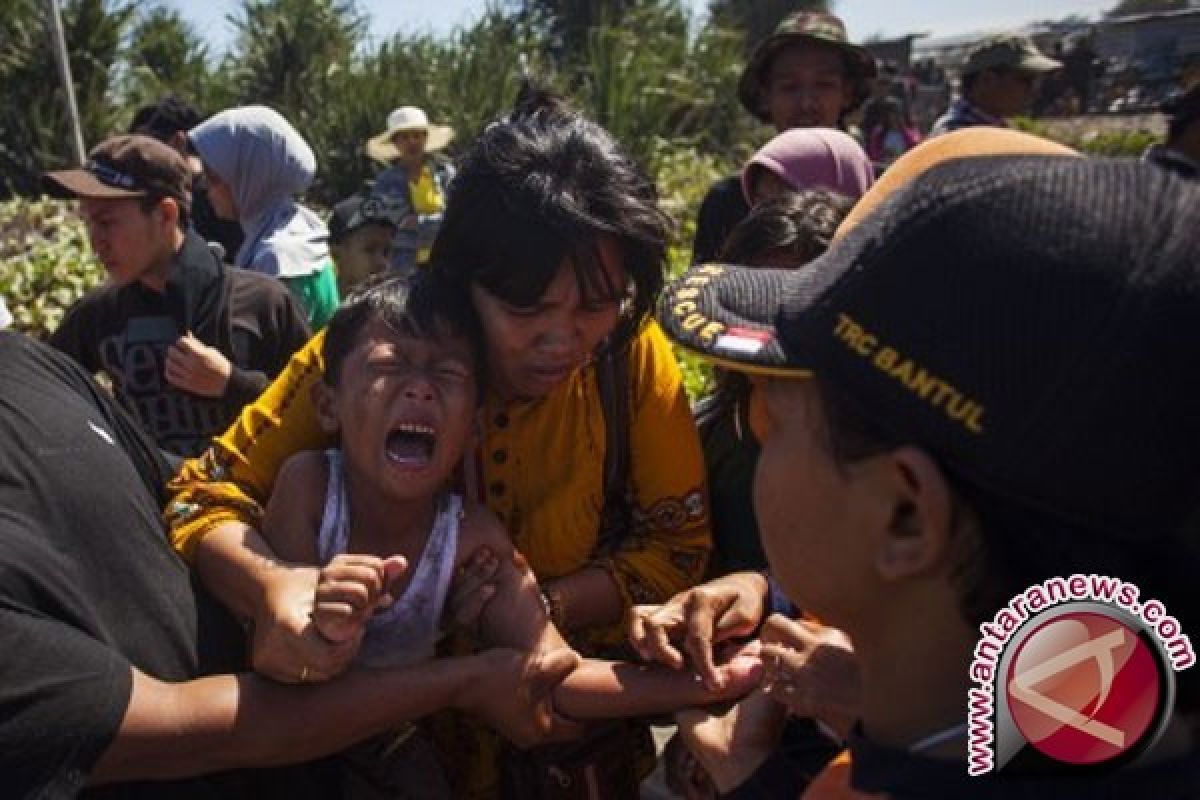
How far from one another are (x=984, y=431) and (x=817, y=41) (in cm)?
314

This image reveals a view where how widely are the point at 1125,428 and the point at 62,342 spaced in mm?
3056

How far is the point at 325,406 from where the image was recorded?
1.82 m

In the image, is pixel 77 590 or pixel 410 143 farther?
pixel 410 143

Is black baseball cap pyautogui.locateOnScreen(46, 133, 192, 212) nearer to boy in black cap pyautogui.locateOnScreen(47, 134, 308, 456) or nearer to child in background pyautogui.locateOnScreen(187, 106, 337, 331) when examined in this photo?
boy in black cap pyautogui.locateOnScreen(47, 134, 308, 456)

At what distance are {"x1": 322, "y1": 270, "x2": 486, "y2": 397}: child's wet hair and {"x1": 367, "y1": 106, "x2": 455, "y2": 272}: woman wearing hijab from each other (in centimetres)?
385

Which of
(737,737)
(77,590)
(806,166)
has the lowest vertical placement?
(737,737)

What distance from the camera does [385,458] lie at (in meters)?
1.69

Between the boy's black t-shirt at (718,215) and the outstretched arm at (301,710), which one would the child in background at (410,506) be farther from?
the boy's black t-shirt at (718,215)

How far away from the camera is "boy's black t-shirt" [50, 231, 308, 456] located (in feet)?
10.3

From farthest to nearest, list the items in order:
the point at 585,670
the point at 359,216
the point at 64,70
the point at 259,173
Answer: the point at 64,70 < the point at 359,216 < the point at 259,173 < the point at 585,670

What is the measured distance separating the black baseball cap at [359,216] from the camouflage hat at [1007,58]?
A: 3.30 m

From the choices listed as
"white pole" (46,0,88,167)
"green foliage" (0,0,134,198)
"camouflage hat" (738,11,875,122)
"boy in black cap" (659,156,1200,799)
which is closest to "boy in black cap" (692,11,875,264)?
"camouflage hat" (738,11,875,122)

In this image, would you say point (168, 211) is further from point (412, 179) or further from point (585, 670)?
point (412, 179)

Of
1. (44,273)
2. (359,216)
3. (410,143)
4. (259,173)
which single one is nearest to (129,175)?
(259,173)
